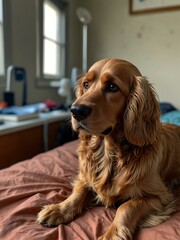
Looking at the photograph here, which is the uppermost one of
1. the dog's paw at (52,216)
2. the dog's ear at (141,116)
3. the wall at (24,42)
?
the wall at (24,42)

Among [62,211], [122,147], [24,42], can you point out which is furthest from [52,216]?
[24,42]

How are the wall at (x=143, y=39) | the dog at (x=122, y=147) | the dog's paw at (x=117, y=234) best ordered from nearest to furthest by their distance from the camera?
the dog's paw at (x=117, y=234)
the dog at (x=122, y=147)
the wall at (x=143, y=39)

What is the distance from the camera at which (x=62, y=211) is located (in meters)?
0.97

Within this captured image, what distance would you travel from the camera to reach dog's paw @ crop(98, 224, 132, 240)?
832mm

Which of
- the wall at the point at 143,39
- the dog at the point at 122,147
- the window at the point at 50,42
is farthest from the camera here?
the wall at the point at 143,39

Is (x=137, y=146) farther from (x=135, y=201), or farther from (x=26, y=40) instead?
(x=26, y=40)

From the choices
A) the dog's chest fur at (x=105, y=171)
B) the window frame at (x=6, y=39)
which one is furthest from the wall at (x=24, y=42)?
the dog's chest fur at (x=105, y=171)

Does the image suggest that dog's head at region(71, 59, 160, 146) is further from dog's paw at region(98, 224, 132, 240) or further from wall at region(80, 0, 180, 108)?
wall at region(80, 0, 180, 108)

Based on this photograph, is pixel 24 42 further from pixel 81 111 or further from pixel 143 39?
pixel 81 111

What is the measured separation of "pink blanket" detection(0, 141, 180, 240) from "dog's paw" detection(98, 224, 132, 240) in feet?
0.11

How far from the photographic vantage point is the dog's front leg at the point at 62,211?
92 centimetres

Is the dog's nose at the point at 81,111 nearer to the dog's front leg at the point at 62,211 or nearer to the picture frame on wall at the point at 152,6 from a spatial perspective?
the dog's front leg at the point at 62,211

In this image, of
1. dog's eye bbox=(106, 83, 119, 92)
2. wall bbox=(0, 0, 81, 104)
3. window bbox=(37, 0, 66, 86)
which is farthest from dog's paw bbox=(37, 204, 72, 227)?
window bbox=(37, 0, 66, 86)

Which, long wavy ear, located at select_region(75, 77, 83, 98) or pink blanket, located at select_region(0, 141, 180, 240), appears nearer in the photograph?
pink blanket, located at select_region(0, 141, 180, 240)
